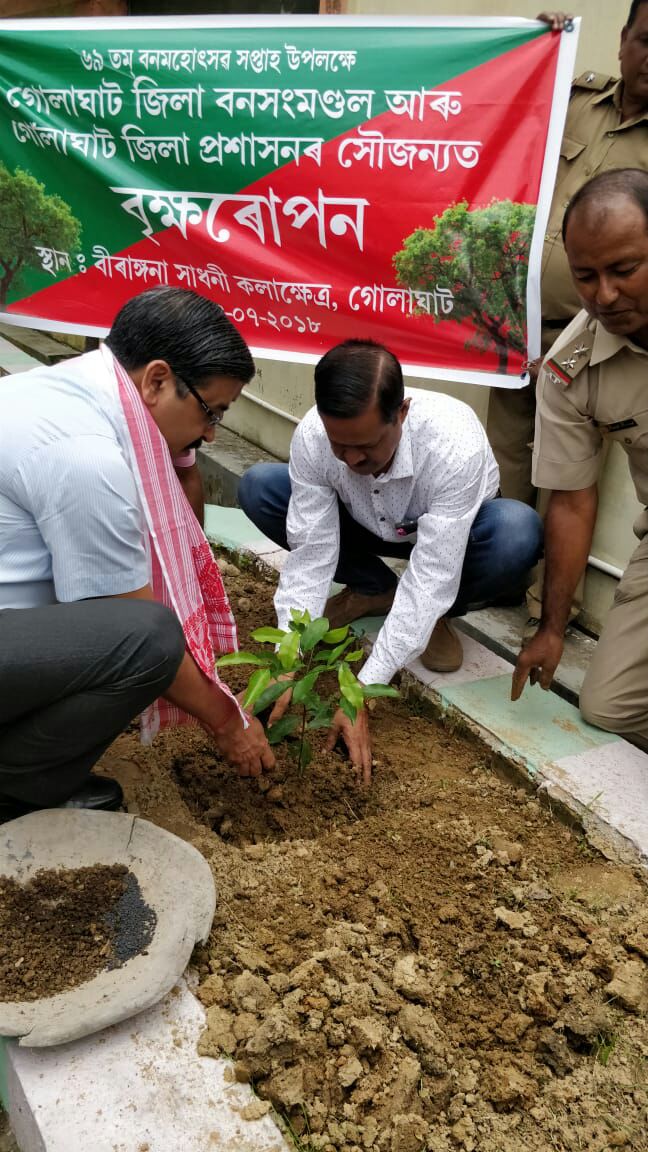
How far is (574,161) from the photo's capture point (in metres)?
3.15

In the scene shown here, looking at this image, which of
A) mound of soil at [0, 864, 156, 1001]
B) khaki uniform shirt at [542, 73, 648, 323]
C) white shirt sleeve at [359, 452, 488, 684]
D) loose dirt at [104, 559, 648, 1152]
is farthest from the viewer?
khaki uniform shirt at [542, 73, 648, 323]

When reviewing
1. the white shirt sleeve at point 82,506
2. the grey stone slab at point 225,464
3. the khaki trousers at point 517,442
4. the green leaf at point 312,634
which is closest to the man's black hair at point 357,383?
the green leaf at point 312,634

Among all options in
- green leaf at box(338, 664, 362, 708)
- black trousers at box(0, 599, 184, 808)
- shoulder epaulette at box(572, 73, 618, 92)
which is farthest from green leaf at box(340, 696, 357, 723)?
shoulder epaulette at box(572, 73, 618, 92)

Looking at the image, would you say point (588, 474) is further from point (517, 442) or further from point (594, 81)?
point (594, 81)

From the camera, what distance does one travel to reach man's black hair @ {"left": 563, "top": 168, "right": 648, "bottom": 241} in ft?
7.29

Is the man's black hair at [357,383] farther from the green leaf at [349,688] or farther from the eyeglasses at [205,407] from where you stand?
the green leaf at [349,688]

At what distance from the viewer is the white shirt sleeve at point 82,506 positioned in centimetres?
182

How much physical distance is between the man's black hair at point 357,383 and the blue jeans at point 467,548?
2.33 feet

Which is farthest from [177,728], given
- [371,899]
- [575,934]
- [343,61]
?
[343,61]

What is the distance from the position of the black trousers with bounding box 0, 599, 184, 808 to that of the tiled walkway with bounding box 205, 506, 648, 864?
109 centimetres

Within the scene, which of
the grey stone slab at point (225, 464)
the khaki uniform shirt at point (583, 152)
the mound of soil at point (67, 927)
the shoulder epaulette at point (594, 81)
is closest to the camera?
the mound of soil at point (67, 927)

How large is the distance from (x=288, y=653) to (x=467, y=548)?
102 cm

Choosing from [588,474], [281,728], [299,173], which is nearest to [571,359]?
[588,474]

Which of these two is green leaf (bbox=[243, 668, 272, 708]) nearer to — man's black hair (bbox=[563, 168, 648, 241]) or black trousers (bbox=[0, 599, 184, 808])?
black trousers (bbox=[0, 599, 184, 808])
